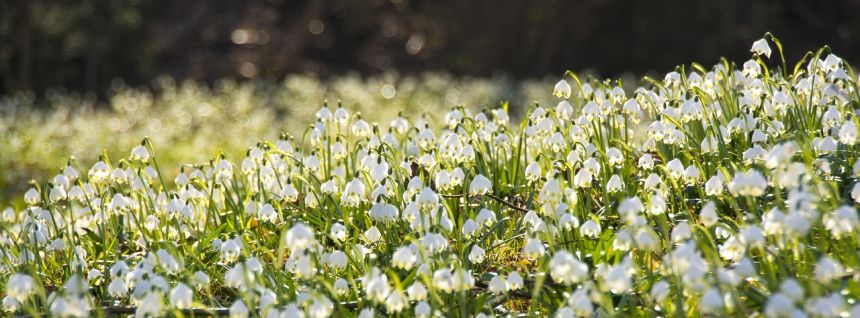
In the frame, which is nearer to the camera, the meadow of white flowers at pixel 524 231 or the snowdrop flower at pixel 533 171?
the meadow of white flowers at pixel 524 231

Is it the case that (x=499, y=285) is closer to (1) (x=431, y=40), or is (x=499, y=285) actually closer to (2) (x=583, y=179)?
(2) (x=583, y=179)

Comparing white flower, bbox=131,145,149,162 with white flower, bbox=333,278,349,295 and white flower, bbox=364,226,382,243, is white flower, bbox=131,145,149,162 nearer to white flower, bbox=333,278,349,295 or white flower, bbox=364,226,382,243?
white flower, bbox=364,226,382,243

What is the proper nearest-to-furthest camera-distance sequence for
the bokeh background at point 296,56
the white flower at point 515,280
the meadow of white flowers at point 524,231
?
the meadow of white flowers at point 524,231, the white flower at point 515,280, the bokeh background at point 296,56

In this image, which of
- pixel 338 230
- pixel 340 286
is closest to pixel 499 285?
pixel 340 286

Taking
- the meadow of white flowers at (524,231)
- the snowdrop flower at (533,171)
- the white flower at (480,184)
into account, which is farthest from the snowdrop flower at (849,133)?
the white flower at (480,184)

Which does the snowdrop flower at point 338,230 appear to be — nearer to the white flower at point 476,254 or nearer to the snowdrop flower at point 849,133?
the white flower at point 476,254

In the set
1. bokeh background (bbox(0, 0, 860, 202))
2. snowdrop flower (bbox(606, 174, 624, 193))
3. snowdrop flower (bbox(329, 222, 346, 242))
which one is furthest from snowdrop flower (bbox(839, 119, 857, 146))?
bokeh background (bbox(0, 0, 860, 202))
